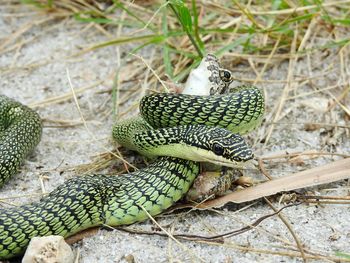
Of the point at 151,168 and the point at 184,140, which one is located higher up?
the point at 184,140

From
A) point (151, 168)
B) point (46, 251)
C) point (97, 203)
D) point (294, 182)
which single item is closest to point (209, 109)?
point (151, 168)

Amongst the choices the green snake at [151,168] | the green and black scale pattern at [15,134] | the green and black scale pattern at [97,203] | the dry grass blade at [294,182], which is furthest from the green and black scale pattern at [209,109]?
the green and black scale pattern at [15,134]

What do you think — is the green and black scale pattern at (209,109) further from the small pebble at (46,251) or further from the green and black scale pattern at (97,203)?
the small pebble at (46,251)

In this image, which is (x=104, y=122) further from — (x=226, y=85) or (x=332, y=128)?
(x=332, y=128)

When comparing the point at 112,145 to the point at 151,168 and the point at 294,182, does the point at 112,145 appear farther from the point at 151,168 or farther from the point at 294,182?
the point at 294,182

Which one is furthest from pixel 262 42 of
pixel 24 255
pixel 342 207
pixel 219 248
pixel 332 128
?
pixel 24 255

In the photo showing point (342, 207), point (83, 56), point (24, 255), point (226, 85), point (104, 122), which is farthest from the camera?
point (83, 56)

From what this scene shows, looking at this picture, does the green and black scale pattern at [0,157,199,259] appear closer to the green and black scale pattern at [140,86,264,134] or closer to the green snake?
the green snake
